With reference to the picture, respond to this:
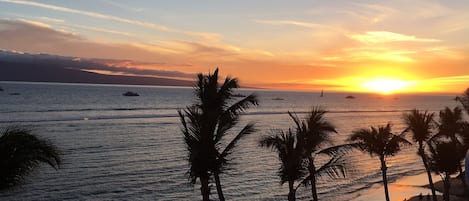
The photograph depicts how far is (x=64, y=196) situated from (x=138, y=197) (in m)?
5.51

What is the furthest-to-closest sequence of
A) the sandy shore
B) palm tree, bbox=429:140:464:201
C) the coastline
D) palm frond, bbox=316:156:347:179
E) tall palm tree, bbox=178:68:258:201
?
the coastline < the sandy shore < palm tree, bbox=429:140:464:201 < palm frond, bbox=316:156:347:179 < tall palm tree, bbox=178:68:258:201

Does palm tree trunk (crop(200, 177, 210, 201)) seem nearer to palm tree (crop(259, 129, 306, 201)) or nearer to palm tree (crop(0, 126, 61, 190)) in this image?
palm tree (crop(259, 129, 306, 201))

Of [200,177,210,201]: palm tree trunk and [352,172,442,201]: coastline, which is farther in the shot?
[352,172,442,201]: coastline

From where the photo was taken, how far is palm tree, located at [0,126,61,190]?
9961mm

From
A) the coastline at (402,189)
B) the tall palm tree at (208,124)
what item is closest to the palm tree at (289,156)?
the tall palm tree at (208,124)

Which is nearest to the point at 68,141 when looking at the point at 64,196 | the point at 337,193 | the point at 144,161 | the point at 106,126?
the point at 144,161

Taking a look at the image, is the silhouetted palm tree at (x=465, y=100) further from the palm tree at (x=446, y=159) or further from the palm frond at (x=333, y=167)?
the palm frond at (x=333, y=167)

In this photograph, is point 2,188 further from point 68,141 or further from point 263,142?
point 68,141

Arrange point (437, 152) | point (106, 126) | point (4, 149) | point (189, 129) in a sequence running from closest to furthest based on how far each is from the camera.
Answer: point (4, 149) → point (189, 129) → point (437, 152) → point (106, 126)

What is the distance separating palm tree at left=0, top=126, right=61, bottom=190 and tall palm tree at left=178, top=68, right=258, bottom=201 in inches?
231

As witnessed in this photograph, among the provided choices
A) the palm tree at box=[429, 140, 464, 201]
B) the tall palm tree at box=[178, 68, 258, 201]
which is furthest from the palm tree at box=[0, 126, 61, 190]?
the palm tree at box=[429, 140, 464, 201]

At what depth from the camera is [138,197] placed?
33875mm

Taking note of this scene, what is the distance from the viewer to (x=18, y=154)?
10047mm

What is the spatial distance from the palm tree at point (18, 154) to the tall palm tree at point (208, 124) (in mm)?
5865
